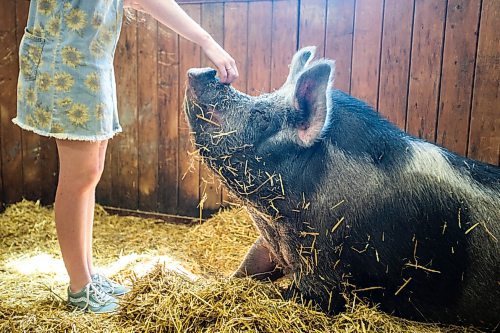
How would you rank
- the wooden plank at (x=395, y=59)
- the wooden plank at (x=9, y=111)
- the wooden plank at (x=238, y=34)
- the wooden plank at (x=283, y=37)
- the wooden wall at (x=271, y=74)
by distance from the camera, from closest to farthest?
the wooden wall at (x=271, y=74) < the wooden plank at (x=395, y=59) < the wooden plank at (x=283, y=37) < the wooden plank at (x=238, y=34) < the wooden plank at (x=9, y=111)

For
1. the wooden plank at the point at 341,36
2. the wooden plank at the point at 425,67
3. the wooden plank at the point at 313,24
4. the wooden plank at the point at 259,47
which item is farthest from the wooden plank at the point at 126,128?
the wooden plank at the point at 425,67

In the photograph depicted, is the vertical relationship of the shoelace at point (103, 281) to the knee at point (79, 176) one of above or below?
below

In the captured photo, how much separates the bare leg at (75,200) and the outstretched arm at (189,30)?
0.71 metres

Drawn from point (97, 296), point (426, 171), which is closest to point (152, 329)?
point (97, 296)

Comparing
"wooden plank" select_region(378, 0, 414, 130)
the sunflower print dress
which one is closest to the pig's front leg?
the sunflower print dress

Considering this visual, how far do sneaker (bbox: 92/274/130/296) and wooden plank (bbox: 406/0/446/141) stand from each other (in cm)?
235

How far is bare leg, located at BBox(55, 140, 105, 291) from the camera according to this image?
90.7 inches

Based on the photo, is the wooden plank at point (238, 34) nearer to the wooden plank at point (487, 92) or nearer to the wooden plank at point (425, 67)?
the wooden plank at point (425, 67)

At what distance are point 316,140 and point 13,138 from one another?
3.41 meters

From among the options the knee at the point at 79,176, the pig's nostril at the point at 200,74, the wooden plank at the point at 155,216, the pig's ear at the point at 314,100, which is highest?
the pig's nostril at the point at 200,74

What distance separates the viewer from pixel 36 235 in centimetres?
412

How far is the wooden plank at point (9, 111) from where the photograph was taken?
448cm

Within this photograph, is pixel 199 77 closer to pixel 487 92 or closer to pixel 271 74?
pixel 271 74

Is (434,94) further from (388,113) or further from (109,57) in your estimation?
(109,57)
